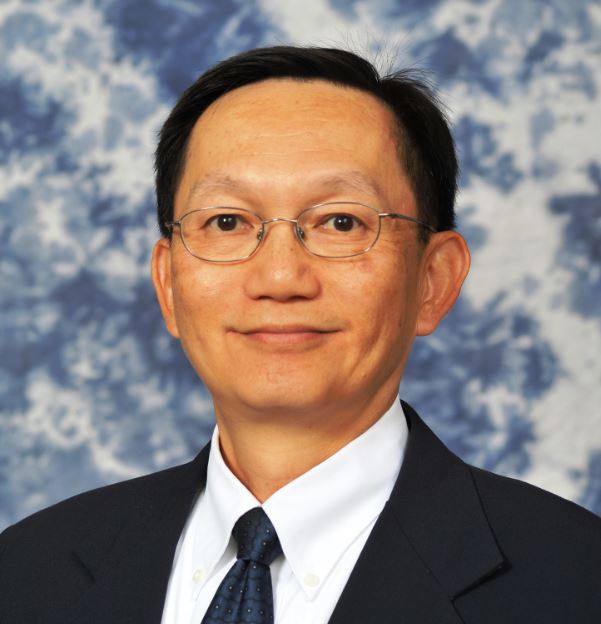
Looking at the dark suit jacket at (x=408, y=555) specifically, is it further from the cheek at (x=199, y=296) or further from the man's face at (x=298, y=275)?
the cheek at (x=199, y=296)

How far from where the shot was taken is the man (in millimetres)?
2523

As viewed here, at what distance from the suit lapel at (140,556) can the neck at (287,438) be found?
8.8 inches

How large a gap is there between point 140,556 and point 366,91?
3.41ft

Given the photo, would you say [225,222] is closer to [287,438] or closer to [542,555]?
[287,438]

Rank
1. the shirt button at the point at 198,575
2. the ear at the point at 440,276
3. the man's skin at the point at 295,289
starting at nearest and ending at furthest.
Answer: the man's skin at the point at 295,289 < the shirt button at the point at 198,575 < the ear at the point at 440,276

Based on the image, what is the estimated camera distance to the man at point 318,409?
2.52 metres

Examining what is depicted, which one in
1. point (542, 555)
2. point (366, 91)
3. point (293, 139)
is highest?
point (366, 91)

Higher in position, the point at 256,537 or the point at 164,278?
the point at 164,278

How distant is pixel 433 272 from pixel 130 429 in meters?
2.08

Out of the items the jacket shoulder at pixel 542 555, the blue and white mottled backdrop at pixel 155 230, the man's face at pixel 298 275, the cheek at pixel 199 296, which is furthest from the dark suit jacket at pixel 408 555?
the blue and white mottled backdrop at pixel 155 230

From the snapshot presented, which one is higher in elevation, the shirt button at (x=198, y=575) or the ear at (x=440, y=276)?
the ear at (x=440, y=276)

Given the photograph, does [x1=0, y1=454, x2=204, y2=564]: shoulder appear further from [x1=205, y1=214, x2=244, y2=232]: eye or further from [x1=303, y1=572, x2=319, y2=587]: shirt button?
[x1=205, y1=214, x2=244, y2=232]: eye

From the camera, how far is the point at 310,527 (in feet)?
8.58

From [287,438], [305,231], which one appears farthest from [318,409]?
[305,231]
